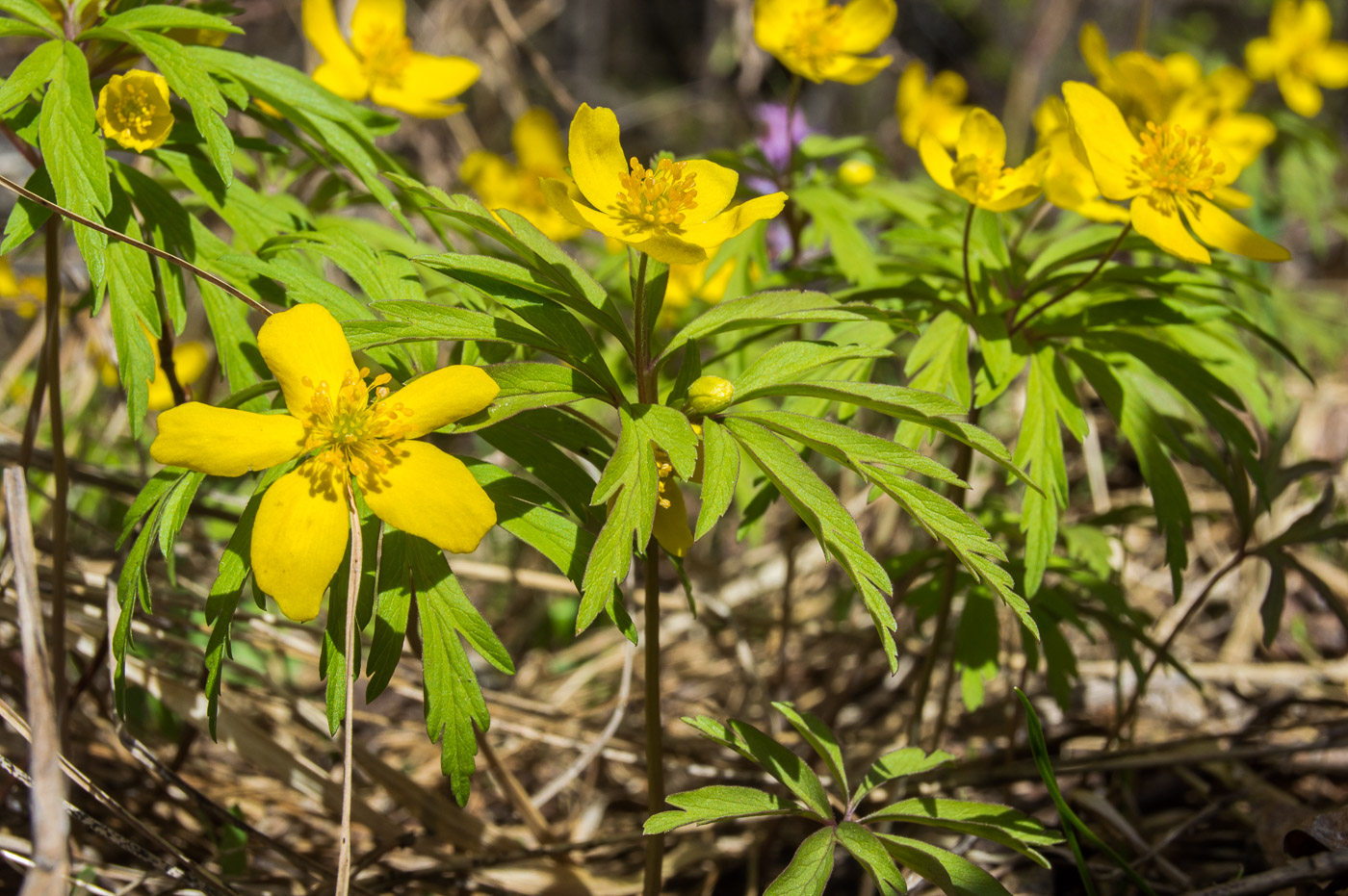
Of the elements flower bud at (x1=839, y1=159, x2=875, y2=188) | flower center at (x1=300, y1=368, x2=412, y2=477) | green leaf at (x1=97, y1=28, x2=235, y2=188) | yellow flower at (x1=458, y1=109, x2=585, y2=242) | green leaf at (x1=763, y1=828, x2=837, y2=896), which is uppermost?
yellow flower at (x1=458, y1=109, x2=585, y2=242)

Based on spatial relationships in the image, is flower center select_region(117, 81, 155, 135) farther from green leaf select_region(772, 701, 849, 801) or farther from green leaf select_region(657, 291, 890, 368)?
green leaf select_region(772, 701, 849, 801)

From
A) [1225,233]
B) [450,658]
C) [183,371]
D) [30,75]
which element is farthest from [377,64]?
[1225,233]

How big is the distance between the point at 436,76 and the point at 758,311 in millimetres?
1354

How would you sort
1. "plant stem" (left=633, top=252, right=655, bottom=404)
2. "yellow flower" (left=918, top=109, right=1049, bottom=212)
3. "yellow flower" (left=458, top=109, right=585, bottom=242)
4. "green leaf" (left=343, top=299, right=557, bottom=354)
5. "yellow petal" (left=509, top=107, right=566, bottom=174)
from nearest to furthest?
"green leaf" (left=343, top=299, right=557, bottom=354), "plant stem" (left=633, top=252, right=655, bottom=404), "yellow flower" (left=918, top=109, right=1049, bottom=212), "yellow flower" (left=458, top=109, right=585, bottom=242), "yellow petal" (left=509, top=107, right=566, bottom=174)

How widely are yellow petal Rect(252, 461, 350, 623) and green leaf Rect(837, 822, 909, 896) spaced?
89 cm

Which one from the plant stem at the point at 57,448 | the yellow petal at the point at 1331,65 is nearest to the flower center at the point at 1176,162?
the plant stem at the point at 57,448

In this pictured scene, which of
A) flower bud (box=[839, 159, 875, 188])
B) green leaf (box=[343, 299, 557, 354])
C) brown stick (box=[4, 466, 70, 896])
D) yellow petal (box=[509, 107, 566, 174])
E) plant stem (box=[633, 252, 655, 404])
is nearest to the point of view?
brown stick (box=[4, 466, 70, 896])

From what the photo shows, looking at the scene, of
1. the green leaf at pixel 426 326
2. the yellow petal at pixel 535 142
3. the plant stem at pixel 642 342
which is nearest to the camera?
the green leaf at pixel 426 326

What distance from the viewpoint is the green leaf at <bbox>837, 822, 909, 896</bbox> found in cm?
145

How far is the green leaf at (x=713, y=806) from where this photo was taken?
4.75 feet

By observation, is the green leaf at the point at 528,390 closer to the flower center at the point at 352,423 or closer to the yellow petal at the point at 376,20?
the flower center at the point at 352,423

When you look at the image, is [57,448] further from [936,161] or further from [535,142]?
[535,142]

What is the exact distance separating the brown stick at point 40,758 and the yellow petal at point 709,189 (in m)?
1.05

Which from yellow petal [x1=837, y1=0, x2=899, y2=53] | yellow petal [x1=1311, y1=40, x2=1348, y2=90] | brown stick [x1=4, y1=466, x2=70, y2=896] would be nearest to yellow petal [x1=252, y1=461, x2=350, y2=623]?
brown stick [x1=4, y1=466, x2=70, y2=896]
